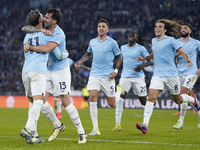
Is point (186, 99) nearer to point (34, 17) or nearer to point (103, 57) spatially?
point (103, 57)

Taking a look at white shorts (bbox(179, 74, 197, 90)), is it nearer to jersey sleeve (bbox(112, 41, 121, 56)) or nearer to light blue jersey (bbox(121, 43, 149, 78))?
light blue jersey (bbox(121, 43, 149, 78))

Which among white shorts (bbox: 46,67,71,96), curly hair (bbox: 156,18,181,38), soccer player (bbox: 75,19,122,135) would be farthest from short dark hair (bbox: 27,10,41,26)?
curly hair (bbox: 156,18,181,38)

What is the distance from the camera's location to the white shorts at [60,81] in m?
7.83

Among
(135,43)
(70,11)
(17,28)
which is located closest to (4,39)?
(17,28)

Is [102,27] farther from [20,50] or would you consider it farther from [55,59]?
[20,50]

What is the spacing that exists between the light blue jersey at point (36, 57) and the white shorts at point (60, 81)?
0.70 metres

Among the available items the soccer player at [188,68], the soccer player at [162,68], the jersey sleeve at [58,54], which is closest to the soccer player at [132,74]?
the soccer player at [188,68]

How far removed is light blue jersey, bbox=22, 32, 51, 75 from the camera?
7.20 meters

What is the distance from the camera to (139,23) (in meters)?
34.4

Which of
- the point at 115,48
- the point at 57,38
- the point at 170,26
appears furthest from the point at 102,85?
the point at 57,38

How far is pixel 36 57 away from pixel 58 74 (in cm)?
84

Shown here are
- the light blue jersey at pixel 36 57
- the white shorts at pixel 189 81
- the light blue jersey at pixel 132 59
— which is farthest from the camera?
the white shorts at pixel 189 81

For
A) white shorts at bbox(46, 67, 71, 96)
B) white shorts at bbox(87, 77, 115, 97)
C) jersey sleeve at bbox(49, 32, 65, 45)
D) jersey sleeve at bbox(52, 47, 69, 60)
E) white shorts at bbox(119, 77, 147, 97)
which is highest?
jersey sleeve at bbox(49, 32, 65, 45)

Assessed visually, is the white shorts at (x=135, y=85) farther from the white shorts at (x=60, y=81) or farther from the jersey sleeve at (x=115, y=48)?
the white shorts at (x=60, y=81)
